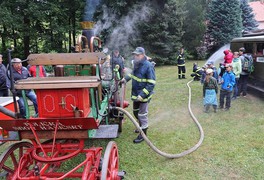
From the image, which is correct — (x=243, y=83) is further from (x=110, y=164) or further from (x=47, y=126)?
(x=47, y=126)

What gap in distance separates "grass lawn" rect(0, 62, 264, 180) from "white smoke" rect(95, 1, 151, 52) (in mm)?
10981

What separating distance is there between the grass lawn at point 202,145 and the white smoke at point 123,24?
→ 11.0 m

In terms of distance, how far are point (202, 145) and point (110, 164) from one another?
8.26 ft

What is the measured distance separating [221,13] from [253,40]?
14.4 meters

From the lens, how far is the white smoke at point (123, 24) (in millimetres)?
18422

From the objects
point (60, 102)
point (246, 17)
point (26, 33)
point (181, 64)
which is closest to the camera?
point (60, 102)

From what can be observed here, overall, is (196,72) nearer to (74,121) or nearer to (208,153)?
(208,153)

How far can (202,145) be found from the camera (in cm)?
551

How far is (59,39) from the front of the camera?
1825 cm

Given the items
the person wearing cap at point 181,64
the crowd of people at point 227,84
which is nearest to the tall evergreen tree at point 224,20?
the person wearing cap at point 181,64

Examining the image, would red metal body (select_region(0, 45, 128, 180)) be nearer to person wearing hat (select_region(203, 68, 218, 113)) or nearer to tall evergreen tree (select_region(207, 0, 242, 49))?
person wearing hat (select_region(203, 68, 218, 113))

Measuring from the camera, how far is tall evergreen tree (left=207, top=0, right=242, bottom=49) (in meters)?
22.0

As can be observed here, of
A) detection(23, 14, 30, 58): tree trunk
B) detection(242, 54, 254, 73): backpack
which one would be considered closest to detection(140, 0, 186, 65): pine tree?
detection(23, 14, 30, 58): tree trunk

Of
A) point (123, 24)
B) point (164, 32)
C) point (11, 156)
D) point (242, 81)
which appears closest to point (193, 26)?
point (164, 32)
